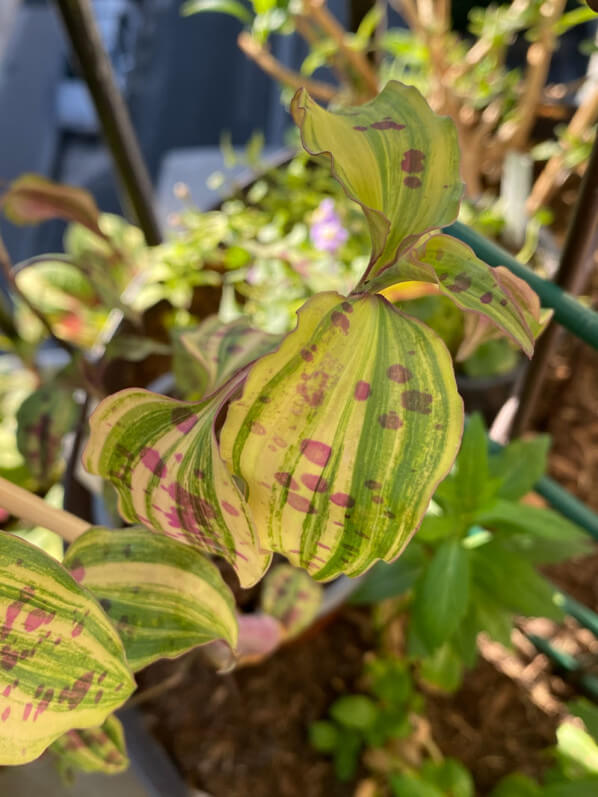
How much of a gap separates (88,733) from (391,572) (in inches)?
10.1

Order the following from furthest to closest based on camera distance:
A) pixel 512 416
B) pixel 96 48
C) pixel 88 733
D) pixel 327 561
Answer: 1. pixel 96 48
2. pixel 512 416
3. pixel 88 733
4. pixel 327 561

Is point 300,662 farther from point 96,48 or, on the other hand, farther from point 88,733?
point 96,48

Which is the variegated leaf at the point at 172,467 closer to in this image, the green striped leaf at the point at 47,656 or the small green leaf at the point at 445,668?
the green striped leaf at the point at 47,656

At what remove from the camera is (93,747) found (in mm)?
397

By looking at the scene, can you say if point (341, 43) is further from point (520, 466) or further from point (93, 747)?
point (93, 747)

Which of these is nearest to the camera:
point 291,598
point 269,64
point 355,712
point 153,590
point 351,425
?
point 351,425

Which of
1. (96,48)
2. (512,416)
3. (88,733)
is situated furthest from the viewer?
(96,48)

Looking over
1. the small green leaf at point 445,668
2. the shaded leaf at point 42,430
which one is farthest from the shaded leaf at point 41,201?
the small green leaf at point 445,668

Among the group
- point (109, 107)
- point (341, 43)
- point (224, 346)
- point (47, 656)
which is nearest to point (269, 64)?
point (341, 43)

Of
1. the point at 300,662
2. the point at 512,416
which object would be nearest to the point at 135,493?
the point at 512,416

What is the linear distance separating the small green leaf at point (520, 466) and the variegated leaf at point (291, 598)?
0.17 m

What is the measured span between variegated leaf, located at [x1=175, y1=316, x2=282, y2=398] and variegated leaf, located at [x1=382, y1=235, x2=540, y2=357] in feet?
0.61

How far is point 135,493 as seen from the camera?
0.85 feet

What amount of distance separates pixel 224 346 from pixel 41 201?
272mm
